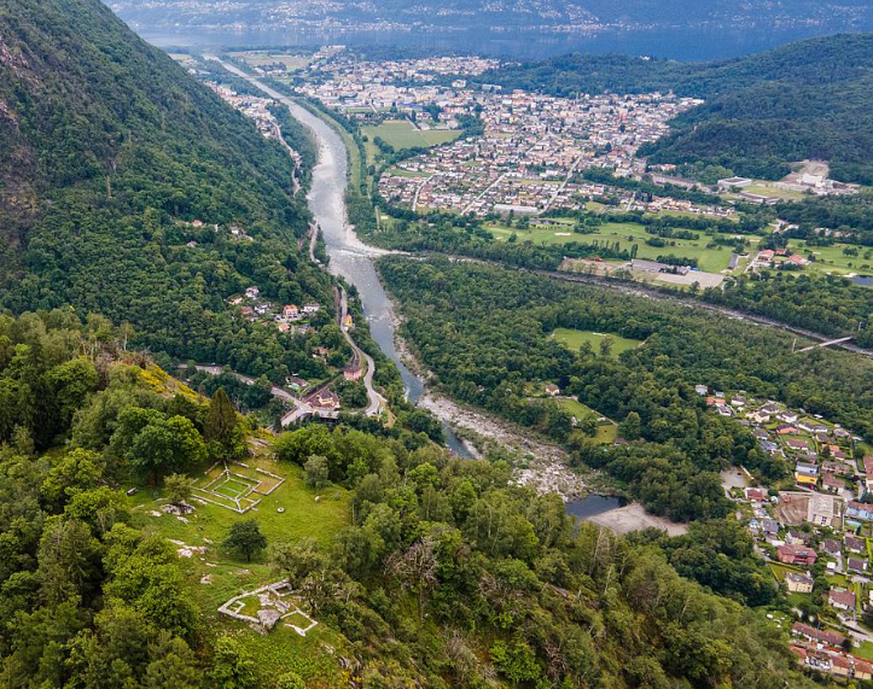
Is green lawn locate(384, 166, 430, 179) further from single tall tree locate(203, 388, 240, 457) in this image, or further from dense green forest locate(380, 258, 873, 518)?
single tall tree locate(203, 388, 240, 457)

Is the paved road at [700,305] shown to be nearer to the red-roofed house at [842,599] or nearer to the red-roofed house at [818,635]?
the red-roofed house at [842,599]

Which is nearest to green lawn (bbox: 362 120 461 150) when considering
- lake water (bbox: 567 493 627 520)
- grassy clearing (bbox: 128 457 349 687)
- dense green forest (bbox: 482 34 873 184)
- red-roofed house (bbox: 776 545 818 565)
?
dense green forest (bbox: 482 34 873 184)

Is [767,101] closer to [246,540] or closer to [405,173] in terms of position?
[405,173]

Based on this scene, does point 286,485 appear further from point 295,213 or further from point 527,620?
point 295,213

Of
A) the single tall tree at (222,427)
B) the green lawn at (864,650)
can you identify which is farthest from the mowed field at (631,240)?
the single tall tree at (222,427)

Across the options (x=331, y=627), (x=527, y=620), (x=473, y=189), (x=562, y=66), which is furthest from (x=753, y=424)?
(x=562, y=66)
